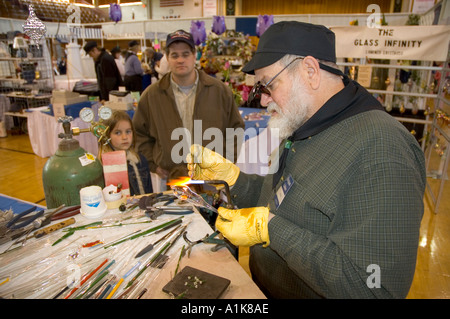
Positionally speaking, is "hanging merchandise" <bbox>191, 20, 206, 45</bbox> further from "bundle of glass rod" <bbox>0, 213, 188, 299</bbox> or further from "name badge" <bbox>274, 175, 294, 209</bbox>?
"name badge" <bbox>274, 175, 294, 209</bbox>

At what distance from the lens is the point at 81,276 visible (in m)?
1.24

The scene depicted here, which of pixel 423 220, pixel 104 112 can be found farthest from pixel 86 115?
pixel 423 220

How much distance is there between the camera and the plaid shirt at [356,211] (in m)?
1.01

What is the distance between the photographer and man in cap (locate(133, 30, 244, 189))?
2910 mm

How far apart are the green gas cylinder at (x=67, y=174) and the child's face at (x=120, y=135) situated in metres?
0.67

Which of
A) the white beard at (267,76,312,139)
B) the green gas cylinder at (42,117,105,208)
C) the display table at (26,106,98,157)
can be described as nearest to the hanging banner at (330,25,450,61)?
the white beard at (267,76,312,139)

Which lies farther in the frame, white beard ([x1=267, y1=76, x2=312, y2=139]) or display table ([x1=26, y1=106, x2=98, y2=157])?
display table ([x1=26, y1=106, x2=98, y2=157])

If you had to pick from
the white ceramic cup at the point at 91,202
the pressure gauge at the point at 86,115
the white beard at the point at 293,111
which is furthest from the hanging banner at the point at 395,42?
the white ceramic cup at the point at 91,202

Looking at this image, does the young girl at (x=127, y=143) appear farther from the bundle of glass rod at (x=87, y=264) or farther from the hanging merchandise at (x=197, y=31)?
the hanging merchandise at (x=197, y=31)

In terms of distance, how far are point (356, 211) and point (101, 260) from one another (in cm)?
109

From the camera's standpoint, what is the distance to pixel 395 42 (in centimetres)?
432

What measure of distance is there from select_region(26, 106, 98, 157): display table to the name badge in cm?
463
